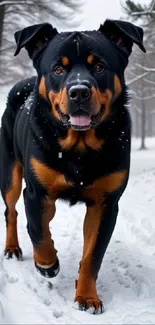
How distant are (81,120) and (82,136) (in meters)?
0.36

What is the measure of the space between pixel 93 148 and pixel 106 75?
1.81ft

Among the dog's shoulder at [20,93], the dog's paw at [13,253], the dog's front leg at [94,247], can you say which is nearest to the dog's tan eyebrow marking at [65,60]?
the dog's front leg at [94,247]

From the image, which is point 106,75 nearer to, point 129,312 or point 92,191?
point 92,191

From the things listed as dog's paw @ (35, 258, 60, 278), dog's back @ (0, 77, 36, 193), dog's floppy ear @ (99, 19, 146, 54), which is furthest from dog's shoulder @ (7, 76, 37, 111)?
dog's paw @ (35, 258, 60, 278)

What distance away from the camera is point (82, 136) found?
3363 millimetres

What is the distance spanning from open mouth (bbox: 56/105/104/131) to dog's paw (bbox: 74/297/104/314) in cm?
123

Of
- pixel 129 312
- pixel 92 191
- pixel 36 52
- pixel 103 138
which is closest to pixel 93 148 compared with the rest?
pixel 103 138

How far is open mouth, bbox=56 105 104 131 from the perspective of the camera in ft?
9.87

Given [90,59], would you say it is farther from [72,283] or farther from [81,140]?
[72,283]

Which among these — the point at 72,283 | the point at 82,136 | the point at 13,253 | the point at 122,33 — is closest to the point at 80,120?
the point at 82,136

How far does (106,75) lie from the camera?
314 centimetres

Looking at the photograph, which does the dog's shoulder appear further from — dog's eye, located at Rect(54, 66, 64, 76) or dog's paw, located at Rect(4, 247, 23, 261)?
dog's eye, located at Rect(54, 66, 64, 76)

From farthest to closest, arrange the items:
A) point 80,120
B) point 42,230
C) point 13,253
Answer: point 13,253 → point 42,230 → point 80,120

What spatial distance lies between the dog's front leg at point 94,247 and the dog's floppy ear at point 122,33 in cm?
125
